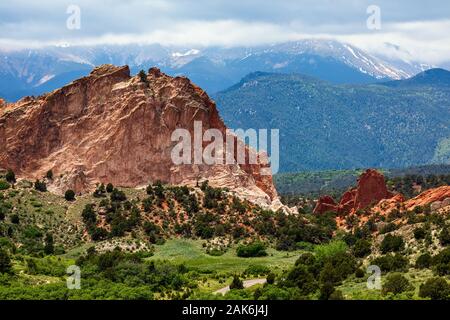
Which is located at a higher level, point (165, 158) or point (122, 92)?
point (122, 92)

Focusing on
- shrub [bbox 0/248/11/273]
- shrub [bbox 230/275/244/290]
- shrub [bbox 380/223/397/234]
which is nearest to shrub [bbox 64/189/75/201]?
shrub [bbox 0/248/11/273]

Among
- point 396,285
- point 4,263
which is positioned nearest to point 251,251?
point 4,263

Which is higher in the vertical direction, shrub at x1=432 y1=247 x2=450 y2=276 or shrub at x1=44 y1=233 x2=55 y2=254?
shrub at x1=432 y1=247 x2=450 y2=276

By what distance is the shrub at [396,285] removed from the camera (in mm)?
65356

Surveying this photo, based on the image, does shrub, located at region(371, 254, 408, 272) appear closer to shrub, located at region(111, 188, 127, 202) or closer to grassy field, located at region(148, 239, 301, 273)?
grassy field, located at region(148, 239, 301, 273)

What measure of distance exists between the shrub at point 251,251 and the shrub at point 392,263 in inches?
1099

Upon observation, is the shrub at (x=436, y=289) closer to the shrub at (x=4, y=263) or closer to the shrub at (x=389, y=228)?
the shrub at (x=4, y=263)

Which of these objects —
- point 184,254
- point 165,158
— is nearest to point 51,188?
point 165,158

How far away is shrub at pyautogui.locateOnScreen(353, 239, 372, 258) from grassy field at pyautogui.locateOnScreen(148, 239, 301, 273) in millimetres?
6954

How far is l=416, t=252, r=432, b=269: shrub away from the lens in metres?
73.5

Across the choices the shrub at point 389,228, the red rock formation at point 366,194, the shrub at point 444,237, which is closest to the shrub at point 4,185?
the shrub at point 389,228

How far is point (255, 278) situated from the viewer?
88.1m

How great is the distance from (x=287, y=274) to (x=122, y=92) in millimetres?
53089

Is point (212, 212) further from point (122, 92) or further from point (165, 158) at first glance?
point (122, 92)
